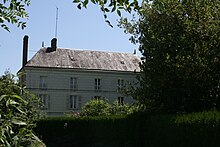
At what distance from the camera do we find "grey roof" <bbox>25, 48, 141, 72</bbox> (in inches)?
2098

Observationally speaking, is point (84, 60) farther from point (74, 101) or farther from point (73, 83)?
point (74, 101)

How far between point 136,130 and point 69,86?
3671 centimetres

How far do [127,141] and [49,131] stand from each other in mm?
10029

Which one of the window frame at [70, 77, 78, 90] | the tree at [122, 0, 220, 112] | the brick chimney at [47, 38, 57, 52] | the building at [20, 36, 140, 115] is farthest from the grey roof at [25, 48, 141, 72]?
the tree at [122, 0, 220, 112]

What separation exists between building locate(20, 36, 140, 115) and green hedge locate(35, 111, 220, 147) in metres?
25.3

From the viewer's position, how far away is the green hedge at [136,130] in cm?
1147

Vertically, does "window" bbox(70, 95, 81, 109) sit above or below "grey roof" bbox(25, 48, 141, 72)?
below

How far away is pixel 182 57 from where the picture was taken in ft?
50.6

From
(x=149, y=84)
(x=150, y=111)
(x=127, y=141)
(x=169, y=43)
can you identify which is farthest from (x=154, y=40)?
(x=127, y=141)

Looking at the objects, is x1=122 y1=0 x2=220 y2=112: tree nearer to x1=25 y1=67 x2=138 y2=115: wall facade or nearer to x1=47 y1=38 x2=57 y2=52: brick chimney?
x1=25 y1=67 x2=138 y2=115: wall facade

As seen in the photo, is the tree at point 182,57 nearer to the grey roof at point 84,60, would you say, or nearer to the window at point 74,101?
the grey roof at point 84,60

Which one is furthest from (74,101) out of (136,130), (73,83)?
(136,130)

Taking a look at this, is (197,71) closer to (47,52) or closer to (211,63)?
(211,63)

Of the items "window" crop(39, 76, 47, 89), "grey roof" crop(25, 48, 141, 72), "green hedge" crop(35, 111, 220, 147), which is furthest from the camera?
"grey roof" crop(25, 48, 141, 72)
